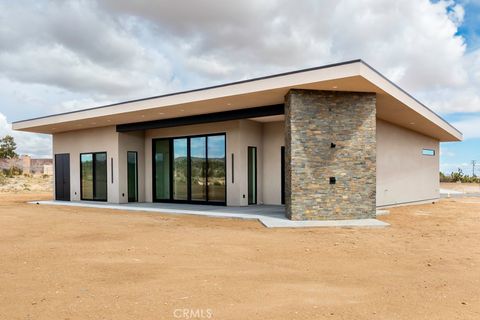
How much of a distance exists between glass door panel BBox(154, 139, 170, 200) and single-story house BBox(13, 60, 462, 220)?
0.15 feet

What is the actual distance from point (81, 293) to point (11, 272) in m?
1.63

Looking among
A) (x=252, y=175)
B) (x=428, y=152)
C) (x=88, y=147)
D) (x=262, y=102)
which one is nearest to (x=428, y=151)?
(x=428, y=152)

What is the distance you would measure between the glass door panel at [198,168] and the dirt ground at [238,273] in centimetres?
579

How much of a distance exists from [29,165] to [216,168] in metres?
39.3

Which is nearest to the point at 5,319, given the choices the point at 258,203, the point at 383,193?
the point at 258,203

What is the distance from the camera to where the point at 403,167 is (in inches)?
587

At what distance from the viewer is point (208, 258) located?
549cm

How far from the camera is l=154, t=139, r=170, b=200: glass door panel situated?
15.3 metres

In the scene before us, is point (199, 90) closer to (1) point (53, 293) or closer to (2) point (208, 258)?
(2) point (208, 258)

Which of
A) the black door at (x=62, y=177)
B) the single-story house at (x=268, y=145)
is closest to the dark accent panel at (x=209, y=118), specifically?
the single-story house at (x=268, y=145)

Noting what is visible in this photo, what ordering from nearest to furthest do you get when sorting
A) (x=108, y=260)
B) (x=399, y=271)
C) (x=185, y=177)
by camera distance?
(x=399, y=271)
(x=108, y=260)
(x=185, y=177)

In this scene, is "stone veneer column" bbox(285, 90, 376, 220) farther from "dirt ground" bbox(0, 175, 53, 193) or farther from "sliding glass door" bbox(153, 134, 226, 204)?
"dirt ground" bbox(0, 175, 53, 193)

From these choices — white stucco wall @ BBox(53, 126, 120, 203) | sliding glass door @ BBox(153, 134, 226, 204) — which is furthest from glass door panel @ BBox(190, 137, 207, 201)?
white stucco wall @ BBox(53, 126, 120, 203)

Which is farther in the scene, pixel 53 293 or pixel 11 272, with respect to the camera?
pixel 11 272
